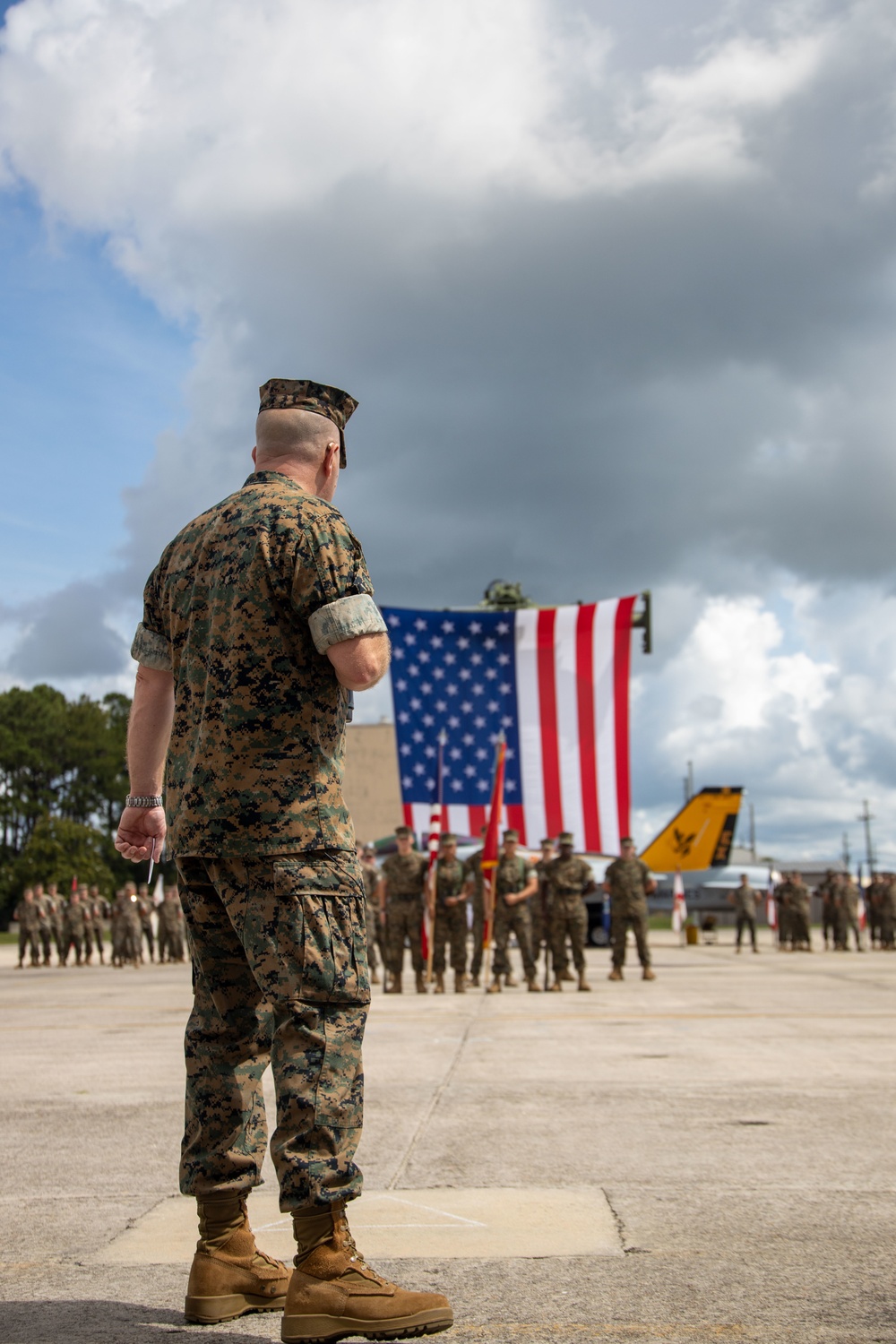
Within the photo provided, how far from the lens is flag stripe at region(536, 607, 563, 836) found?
69.4 ft

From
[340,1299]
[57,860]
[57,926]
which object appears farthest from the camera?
[57,860]

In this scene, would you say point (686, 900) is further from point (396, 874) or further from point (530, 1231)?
point (530, 1231)

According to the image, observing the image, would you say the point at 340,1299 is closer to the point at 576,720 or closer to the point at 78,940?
the point at 576,720

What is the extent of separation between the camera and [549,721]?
70.7 feet

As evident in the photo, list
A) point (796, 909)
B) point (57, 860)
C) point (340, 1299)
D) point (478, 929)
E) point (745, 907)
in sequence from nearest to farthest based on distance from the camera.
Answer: point (340, 1299) → point (478, 929) → point (796, 909) → point (745, 907) → point (57, 860)

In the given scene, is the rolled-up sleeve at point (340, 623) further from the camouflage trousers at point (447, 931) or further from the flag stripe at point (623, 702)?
the flag stripe at point (623, 702)

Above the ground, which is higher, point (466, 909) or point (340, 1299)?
point (466, 909)

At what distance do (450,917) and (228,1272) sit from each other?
1343 cm

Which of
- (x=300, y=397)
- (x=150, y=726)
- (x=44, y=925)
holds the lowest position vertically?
(x=44, y=925)

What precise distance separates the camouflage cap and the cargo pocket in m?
1.35

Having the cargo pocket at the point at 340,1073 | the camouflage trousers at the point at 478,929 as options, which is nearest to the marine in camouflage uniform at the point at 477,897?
the camouflage trousers at the point at 478,929

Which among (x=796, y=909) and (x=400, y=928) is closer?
(x=400, y=928)

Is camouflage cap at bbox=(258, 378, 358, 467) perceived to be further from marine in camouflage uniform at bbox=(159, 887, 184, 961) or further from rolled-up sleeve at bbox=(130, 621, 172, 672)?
marine in camouflage uniform at bbox=(159, 887, 184, 961)

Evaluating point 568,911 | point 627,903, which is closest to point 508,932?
point 568,911
